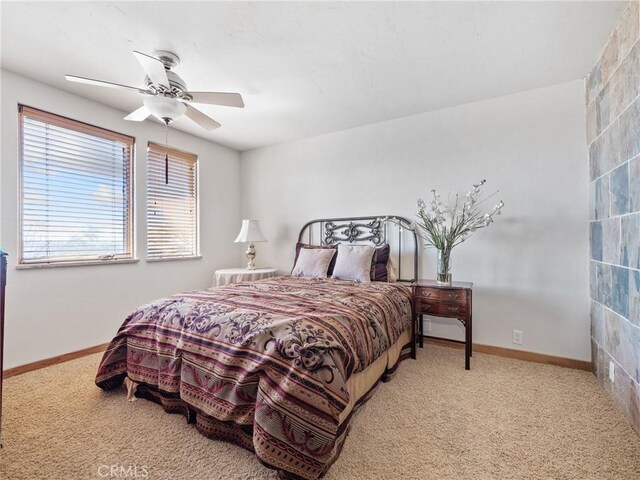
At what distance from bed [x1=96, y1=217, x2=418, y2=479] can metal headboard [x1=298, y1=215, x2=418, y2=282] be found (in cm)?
98

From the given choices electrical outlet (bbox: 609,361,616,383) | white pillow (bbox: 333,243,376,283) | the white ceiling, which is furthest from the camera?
white pillow (bbox: 333,243,376,283)

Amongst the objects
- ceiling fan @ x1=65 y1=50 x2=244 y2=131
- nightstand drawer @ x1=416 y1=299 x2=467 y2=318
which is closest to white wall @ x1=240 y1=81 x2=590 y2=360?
nightstand drawer @ x1=416 y1=299 x2=467 y2=318

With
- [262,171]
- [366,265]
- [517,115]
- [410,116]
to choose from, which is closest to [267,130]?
[262,171]

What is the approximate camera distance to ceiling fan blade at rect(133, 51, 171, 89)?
173cm

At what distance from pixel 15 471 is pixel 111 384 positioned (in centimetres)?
72

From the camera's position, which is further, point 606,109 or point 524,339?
point 524,339

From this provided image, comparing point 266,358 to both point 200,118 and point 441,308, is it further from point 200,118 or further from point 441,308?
point 200,118

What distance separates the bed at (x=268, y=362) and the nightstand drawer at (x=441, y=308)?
332 mm

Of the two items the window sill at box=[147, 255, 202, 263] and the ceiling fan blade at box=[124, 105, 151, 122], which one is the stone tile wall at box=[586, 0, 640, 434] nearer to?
the ceiling fan blade at box=[124, 105, 151, 122]

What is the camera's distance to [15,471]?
140cm

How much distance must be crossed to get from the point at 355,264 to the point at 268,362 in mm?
1790

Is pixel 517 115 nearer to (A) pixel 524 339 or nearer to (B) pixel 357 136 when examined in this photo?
(B) pixel 357 136

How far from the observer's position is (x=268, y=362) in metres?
1.45

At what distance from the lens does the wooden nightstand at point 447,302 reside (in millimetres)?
2537
